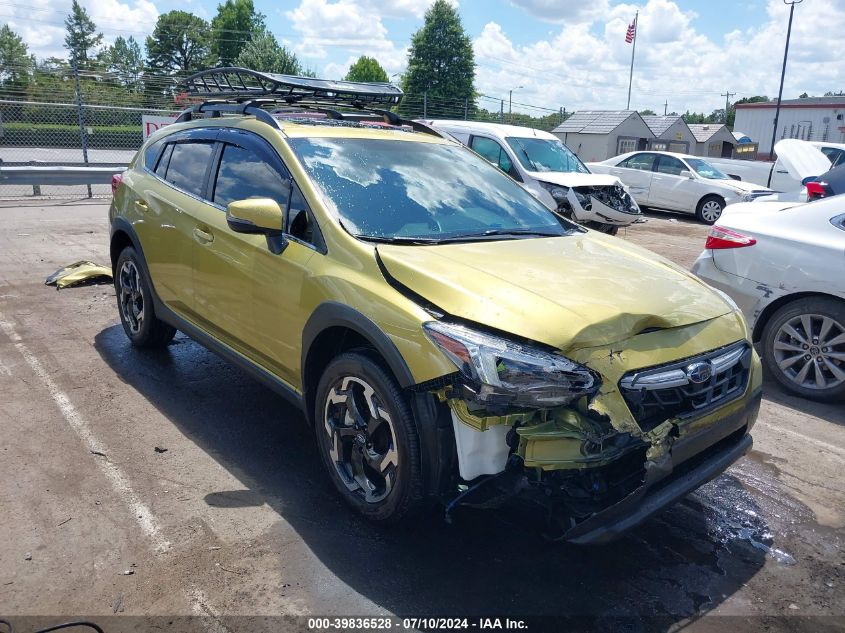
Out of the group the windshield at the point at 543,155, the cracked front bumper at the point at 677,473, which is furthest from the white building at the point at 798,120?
the cracked front bumper at the point at 677,473

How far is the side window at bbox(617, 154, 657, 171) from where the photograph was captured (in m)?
17.0

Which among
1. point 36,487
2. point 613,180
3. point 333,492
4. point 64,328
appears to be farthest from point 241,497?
point 613,180

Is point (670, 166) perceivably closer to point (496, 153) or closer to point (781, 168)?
point (781, 168)

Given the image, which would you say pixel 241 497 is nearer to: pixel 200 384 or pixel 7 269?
pixel 200 384

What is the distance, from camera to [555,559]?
304 centimetres

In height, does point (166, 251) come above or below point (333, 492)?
above

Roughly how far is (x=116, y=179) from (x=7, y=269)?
3.12 m

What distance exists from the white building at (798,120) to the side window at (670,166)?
3539 cm

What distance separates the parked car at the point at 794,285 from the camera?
4.86 m

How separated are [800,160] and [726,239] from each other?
3315mm

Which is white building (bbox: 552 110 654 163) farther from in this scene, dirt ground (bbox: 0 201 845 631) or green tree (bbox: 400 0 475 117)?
dirt ground (bbox: 0 201 845 631)

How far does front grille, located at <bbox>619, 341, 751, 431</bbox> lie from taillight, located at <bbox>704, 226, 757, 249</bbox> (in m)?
2.50

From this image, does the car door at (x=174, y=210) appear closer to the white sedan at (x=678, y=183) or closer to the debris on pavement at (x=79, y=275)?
the debris on pavement at (x=79, y=275)

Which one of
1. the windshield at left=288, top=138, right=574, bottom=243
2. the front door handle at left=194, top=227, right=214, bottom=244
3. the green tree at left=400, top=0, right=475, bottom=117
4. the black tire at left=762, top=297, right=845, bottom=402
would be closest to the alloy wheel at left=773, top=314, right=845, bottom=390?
the black tire at left=762, top=297, right=845, bottom=402
